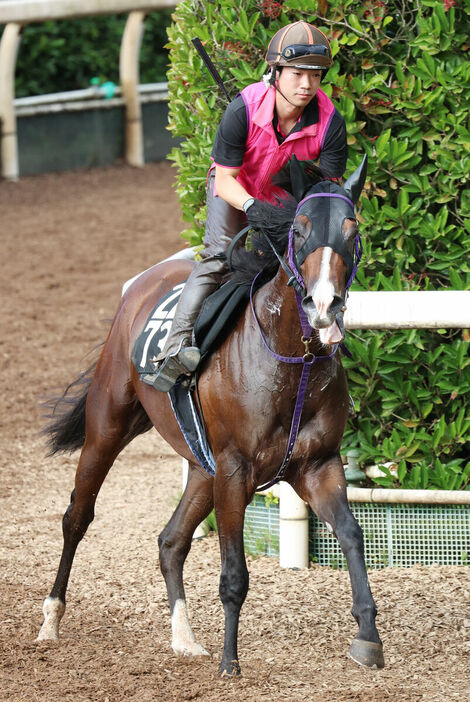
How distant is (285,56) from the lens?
4.37m

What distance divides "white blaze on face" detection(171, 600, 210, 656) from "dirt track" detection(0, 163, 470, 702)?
5 cm

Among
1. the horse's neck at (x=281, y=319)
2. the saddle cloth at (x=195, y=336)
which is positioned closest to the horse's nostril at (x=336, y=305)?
the horse's neck at (x=281, y=319)

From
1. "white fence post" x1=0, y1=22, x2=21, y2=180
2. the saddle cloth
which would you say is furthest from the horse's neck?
"white fence post" x1=0, y1=22, x2=21, y2=180

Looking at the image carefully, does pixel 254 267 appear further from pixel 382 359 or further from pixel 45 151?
pixel 45 151

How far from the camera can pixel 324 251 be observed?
391 centimetres

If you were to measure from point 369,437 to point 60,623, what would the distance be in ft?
5.95

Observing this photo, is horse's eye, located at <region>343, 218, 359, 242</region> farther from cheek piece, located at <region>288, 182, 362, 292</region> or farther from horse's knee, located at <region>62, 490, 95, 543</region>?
horse's knee, located at <region>62, 490, 95, 543</region>

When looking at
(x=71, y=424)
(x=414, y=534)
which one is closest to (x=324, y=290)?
(x=414, y=534)

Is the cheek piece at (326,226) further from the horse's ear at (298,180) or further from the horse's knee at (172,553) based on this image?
the horse's knee at (172,553)

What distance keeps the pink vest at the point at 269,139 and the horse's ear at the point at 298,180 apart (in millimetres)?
229

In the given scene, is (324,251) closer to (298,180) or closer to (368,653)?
(298,180)

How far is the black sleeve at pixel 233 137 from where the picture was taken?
14.6 feet

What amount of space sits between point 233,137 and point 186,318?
2.63ft

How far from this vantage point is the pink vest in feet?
14.7
